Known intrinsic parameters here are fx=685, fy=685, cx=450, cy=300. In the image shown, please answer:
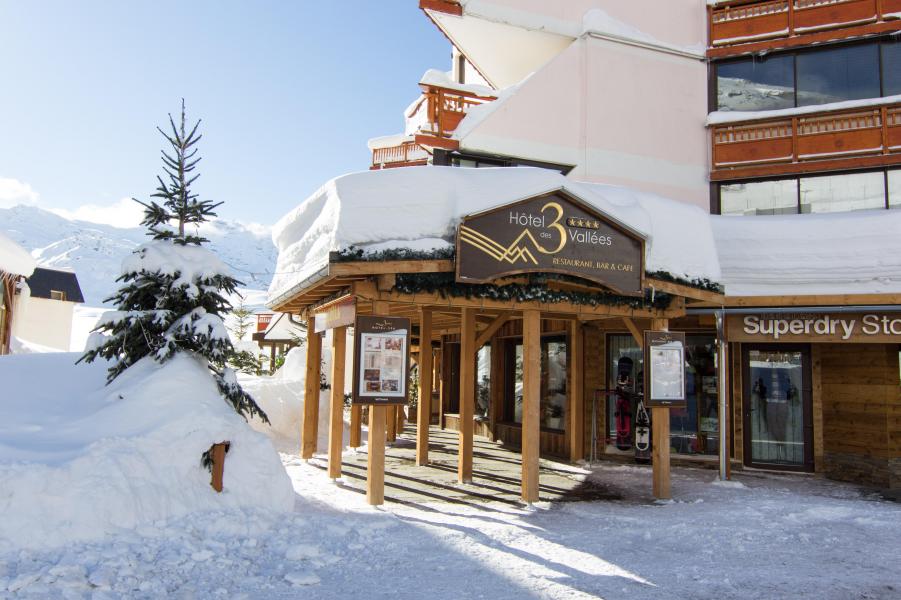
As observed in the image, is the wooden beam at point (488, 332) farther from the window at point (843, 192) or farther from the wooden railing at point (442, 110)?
the window at point (843, 192)

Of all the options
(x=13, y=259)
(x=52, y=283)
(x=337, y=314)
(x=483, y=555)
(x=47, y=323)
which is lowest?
(x=483, y=555)

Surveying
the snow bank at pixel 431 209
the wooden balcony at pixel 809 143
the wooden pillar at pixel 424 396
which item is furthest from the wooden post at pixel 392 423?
the wooden balcony at pixel 809 143

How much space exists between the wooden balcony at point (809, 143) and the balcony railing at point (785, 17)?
6.63 feet

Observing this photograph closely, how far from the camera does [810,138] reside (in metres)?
14.3

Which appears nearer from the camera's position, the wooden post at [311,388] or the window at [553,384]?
the wooden post at [311,388]

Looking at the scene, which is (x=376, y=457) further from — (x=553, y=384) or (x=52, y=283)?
(x=52, y=283)

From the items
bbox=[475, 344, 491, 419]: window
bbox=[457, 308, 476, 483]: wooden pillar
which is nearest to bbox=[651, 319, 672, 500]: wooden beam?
bbox=[457, 308, 476, 483]: wooden pillar

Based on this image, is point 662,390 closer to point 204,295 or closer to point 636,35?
point 204,295

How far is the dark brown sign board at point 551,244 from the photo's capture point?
830 centimetres

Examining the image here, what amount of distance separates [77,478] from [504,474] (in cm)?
703

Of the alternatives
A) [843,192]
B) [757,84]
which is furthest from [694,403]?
[757,84]

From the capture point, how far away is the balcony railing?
14.4 meters

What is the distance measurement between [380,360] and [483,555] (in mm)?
2817

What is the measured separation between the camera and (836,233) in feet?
40.2
